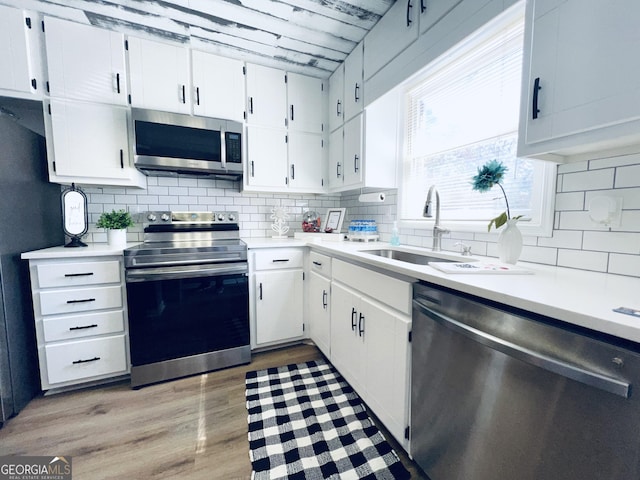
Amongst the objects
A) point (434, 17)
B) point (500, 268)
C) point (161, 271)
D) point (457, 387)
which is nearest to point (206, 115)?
point (161, 271)

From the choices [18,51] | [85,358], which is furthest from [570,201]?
[18,51]

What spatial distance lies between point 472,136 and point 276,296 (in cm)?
185

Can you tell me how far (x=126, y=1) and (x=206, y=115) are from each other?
2.52 feet

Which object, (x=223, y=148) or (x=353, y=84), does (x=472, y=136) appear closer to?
(x=353, y=84)

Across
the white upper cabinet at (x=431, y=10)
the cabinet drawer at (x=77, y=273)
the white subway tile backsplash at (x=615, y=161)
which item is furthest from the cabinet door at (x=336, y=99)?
the cabinet drawer at (x=77, y=273)

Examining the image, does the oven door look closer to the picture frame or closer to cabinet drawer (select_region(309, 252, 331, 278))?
cabinet drawer (select_region(309, 252, 331, 278))

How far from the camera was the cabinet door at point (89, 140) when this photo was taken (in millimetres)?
1865

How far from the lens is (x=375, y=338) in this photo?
1.40 meters

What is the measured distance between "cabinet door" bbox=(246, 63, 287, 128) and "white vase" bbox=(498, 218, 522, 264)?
2062mm

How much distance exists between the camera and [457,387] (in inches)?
36.8

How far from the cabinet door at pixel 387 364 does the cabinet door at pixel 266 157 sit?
5.05ft

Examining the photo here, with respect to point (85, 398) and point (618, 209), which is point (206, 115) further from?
point (618, 209)

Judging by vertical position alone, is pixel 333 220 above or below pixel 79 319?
above

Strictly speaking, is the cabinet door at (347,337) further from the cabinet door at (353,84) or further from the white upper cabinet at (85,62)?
the white upper cabinet at (85,62)
